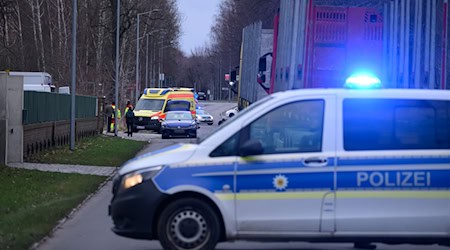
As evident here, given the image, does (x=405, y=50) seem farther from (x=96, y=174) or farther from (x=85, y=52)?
(x=85, y=52)

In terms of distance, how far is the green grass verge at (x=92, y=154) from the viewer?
22.4m

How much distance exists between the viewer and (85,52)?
187 feet

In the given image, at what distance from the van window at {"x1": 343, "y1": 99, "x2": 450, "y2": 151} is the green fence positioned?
13.9m

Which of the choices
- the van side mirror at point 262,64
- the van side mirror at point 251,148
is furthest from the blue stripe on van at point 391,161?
the van side mirror at point 262,64

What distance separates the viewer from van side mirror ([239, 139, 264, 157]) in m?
8.29

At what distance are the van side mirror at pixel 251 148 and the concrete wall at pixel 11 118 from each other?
40.2ft

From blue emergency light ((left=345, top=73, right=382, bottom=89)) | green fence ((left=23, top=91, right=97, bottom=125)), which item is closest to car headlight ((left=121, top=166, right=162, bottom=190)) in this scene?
blue emergency light ((left=345, top=73, right=382, bottom=89))

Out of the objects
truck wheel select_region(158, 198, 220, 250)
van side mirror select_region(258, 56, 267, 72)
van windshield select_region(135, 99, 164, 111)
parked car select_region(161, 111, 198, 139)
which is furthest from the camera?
van windshield select_region(135, 99, 164, 111)

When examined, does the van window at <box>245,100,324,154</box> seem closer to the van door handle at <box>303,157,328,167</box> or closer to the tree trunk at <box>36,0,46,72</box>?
the van door handle at <box>303,157,328,167</box>

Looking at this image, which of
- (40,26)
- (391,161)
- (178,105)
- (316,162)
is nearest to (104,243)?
(316,162)

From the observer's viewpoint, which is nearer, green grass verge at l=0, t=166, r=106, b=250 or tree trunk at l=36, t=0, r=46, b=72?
green grass verge at l=0, t=166, r=106, b=250

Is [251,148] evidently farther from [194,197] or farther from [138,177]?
[138,177]

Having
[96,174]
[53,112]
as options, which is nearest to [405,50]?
[96,174]

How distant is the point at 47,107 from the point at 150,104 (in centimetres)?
2559
